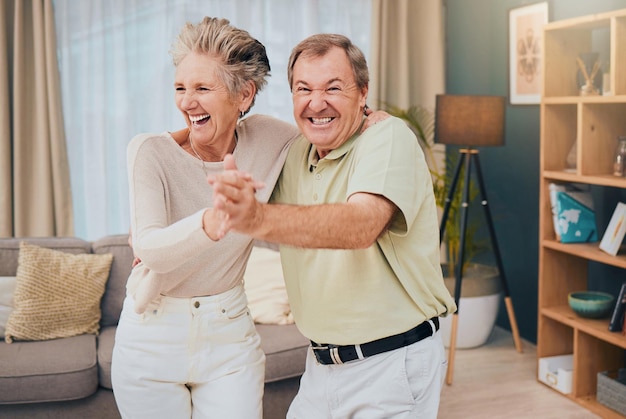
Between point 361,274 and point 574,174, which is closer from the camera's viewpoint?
point 361,274

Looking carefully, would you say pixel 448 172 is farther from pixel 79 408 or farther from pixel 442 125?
pixel 79 408

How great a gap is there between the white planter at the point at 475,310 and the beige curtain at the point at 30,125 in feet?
7.77

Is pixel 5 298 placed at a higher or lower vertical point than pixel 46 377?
higher

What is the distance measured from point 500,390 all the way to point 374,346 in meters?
2.50

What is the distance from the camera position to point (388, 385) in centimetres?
172

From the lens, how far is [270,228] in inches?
54.6

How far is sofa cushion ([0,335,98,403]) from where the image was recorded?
10.3 ft

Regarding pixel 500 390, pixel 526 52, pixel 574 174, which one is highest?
pixel 526 52

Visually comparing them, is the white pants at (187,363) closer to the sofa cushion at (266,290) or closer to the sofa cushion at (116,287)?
the sofa cushion at (266,290)

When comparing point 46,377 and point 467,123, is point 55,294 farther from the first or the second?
point 467,123

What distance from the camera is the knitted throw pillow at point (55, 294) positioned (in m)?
3.47

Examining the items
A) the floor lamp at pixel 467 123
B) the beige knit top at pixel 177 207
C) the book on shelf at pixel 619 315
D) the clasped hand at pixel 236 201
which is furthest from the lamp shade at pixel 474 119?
the clasped hand at pixel 236 201

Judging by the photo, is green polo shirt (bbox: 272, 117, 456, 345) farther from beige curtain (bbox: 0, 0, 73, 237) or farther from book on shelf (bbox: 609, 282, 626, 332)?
beige curtain (bbox: 0, 0, 73, 237)

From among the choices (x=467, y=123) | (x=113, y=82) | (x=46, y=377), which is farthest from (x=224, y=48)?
(x=113, y=82)
